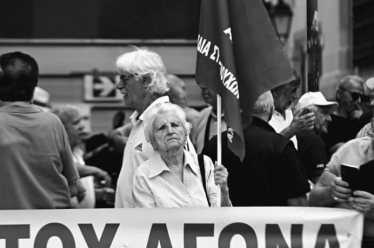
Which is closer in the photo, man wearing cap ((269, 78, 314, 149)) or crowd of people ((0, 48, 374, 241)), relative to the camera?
crowd of people ((0, 48, 374, 241))

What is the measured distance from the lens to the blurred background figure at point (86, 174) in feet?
29.0

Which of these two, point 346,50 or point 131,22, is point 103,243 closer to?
point 131,22

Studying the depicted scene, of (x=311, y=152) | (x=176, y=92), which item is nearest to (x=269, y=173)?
(x=311, y=152)

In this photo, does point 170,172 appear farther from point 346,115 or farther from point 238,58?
point 346,115

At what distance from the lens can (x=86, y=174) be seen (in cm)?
916

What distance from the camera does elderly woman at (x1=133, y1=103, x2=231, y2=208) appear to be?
6.39 meters

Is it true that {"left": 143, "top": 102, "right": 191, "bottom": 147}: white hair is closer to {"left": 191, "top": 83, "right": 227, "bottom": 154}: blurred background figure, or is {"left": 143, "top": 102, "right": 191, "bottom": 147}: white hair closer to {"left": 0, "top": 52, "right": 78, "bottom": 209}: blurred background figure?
{"left": 0, "top": 52, "right": 78, "bottom": 209}: blurred background figure

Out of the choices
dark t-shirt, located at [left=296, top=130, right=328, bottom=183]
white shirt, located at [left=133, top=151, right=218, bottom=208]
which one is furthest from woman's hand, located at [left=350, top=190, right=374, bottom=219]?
dark t-shirt, located at [left=296, top=130, right=328, bottom=183]

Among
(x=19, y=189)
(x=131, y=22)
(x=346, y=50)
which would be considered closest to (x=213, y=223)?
(x=19, y=189)

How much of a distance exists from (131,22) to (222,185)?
628 inches

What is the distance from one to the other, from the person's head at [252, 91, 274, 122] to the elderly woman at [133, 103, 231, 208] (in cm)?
60

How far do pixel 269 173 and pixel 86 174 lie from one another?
2.76 m

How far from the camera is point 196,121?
901 centimetres

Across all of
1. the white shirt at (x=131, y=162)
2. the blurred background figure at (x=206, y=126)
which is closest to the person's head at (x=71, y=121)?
the blurred background figure at (x=206, y=126)
